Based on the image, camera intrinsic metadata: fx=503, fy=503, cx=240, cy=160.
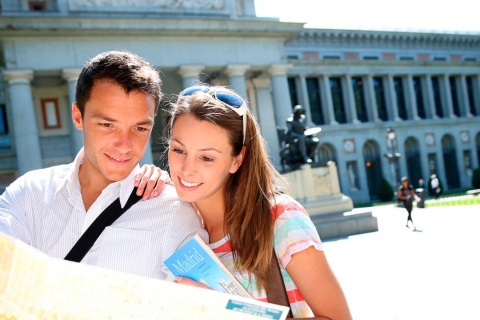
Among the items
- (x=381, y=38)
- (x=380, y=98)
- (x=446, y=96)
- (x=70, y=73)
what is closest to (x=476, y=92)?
(x=446, y=96)

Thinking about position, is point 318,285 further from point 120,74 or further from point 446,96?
point 446,96

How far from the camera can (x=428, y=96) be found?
164 ft

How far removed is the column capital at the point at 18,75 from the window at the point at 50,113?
4.41 meters

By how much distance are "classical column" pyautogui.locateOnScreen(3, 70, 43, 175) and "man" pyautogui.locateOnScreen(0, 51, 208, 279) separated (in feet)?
82.3

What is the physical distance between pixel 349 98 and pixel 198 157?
4482cm

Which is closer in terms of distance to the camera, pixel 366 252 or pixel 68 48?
pixel 366 252

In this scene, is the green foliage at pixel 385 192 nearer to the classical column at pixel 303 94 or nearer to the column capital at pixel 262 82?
the classical column at pixel 303 94

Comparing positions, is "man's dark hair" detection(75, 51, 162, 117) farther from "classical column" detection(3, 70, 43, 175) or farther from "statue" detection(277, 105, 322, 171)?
"classical column" detection(3, 70, 43, 175)

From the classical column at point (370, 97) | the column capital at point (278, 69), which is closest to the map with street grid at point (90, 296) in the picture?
the column capital at point (278, 69)

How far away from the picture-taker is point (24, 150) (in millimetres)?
25531

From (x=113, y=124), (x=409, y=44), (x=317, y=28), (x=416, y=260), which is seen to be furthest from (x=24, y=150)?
(x=409, y=44)

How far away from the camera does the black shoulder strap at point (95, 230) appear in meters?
1.82

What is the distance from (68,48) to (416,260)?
22.3 meters

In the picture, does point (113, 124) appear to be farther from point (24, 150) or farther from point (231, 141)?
point (24, 150)
